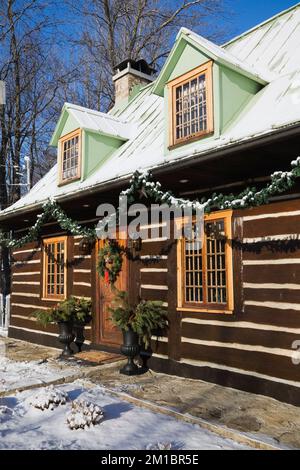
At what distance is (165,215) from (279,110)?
2.92 m

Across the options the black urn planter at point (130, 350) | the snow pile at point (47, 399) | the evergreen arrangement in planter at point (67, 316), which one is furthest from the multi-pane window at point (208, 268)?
the evergreen arrangement in planter at point (67, 316)

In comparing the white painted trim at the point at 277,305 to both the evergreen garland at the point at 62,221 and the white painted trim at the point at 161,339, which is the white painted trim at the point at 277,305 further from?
the evergreen garland at the point at 62,221

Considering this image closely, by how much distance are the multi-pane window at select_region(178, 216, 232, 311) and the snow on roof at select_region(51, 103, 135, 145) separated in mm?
4206

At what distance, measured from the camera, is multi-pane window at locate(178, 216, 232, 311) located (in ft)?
22.5

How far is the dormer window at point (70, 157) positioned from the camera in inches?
402

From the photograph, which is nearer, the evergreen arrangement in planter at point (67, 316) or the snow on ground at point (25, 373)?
the snow on ground at point (25, 373)

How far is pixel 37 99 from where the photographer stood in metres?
22.9

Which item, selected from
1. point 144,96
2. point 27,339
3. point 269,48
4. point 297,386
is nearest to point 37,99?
point 144,96

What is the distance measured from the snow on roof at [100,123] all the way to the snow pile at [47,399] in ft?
21.2

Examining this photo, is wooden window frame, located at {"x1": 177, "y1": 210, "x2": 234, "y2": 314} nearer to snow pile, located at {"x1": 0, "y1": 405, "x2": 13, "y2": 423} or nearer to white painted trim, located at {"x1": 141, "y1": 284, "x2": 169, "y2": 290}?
white painted trim, located at {"x1": 141, "y1": 284, "x2": 169, "y2": 290}

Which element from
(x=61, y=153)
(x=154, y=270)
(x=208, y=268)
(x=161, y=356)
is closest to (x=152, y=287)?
(x=154, y=270)

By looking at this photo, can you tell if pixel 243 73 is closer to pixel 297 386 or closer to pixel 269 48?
pixel 269 48

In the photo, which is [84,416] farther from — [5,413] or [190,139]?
[190,139]

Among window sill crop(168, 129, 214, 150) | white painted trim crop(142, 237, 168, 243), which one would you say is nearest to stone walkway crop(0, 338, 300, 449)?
white painted trim crop(142, 237, 168, 243)
